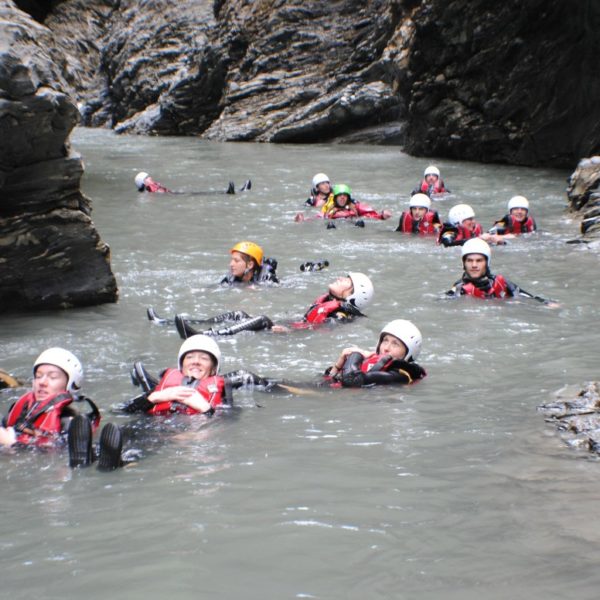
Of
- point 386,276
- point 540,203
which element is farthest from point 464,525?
point 540,203

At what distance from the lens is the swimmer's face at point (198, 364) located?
7.71 metres

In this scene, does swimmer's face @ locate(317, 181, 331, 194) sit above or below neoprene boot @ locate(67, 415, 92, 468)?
above

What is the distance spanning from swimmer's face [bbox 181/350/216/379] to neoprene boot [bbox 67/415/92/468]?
177 centimetres

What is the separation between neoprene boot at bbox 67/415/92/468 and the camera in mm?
5965

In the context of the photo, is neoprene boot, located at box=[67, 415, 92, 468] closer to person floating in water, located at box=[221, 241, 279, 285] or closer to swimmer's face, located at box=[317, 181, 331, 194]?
person floating in water, located at box=[221, 241, 279, 285]

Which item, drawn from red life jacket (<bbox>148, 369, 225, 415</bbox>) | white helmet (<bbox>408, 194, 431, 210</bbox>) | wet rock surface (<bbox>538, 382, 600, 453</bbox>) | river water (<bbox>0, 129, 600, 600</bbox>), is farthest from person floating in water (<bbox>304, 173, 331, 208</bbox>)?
wet rock surface (<bbox>538, 382, 600, 453</bbox>)

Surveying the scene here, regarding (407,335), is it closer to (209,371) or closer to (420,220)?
(209,371)

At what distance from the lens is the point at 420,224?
16859 millimetres

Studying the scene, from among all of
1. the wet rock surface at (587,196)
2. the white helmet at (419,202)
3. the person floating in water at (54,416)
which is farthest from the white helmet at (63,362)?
the white helmet at (419,202)

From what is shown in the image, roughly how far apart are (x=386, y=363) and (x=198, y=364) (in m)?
1.70

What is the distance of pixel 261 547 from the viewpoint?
468 cm

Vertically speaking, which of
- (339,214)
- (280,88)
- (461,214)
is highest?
(280,88)

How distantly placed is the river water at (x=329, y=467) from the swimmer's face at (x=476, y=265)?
0.50 meters

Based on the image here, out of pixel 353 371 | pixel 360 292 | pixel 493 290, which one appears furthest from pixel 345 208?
pixel 353 371
